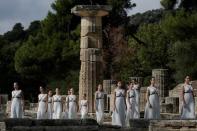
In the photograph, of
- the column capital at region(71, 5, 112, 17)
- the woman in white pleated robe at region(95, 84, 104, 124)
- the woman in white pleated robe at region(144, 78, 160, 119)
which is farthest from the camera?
the column capital at region(71, 5, 112, 17)

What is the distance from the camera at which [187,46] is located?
40312mm

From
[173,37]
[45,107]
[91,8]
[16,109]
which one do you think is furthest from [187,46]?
[16,109]

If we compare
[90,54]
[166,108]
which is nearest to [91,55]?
[90,54]

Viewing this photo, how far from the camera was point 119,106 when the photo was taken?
73.6 ft

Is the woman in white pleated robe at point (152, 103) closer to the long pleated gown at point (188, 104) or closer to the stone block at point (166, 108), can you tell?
the long pleated gown at point (188, 104)

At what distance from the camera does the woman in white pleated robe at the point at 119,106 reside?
22281 mm

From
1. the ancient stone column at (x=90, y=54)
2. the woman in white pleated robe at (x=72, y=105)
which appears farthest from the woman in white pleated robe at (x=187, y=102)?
the ancient stone column at (x=90, y=54)

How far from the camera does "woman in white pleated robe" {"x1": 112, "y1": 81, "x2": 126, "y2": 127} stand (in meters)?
22.3

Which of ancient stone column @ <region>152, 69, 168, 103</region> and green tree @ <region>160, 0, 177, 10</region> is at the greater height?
green tree @ <region>160, 0, 177, 10</region>

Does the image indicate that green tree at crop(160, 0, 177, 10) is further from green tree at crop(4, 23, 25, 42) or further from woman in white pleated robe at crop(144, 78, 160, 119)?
green tree at crop(4, 23, 25, 42)

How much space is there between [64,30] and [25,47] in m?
3.33

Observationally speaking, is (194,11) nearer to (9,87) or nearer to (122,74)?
(122,74)

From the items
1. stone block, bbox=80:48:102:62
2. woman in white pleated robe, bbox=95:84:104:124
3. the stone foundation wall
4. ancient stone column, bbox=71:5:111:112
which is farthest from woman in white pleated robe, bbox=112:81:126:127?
stone block, bbox=80:48:102:62

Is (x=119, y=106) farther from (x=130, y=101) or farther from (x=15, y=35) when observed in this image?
(x=15, y=35)
